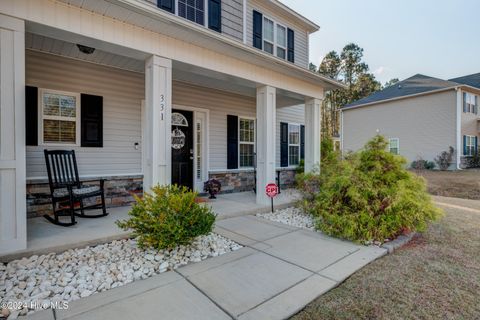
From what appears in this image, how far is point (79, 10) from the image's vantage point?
10.0 feet

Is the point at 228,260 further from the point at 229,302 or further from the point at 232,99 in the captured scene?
the point at 232,99

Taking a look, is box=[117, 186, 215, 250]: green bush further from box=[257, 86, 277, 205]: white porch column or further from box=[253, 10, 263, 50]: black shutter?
box=[253, 10, 263, 50]: black shutter

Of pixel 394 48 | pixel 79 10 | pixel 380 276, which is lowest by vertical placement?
pixel 380 276

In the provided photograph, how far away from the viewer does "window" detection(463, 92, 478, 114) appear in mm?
14586

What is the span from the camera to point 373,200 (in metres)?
3.88

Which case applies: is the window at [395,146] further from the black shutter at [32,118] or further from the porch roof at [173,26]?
the black shutter at [32,118]

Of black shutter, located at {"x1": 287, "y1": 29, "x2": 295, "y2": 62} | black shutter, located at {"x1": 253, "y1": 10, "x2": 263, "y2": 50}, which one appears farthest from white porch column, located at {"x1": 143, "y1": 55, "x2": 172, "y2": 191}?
black shutter, located at {"x1": 287, "y1": 29, "x2": 295, "y2": 62}

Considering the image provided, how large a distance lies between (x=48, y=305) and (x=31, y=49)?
14.0 feet

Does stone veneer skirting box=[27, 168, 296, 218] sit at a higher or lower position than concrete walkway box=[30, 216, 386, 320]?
higher

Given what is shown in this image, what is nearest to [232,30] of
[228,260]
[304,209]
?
[304,209]

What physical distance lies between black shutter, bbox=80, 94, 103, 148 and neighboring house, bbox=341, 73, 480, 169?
1403 centimetres

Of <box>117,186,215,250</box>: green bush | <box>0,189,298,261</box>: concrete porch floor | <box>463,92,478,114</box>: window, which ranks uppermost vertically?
A: <box>463,92,478,114</box>: window

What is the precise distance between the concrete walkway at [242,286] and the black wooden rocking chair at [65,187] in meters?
2.23

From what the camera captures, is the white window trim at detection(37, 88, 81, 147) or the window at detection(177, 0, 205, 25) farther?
the window at detection(177, 0, 205, 25)
